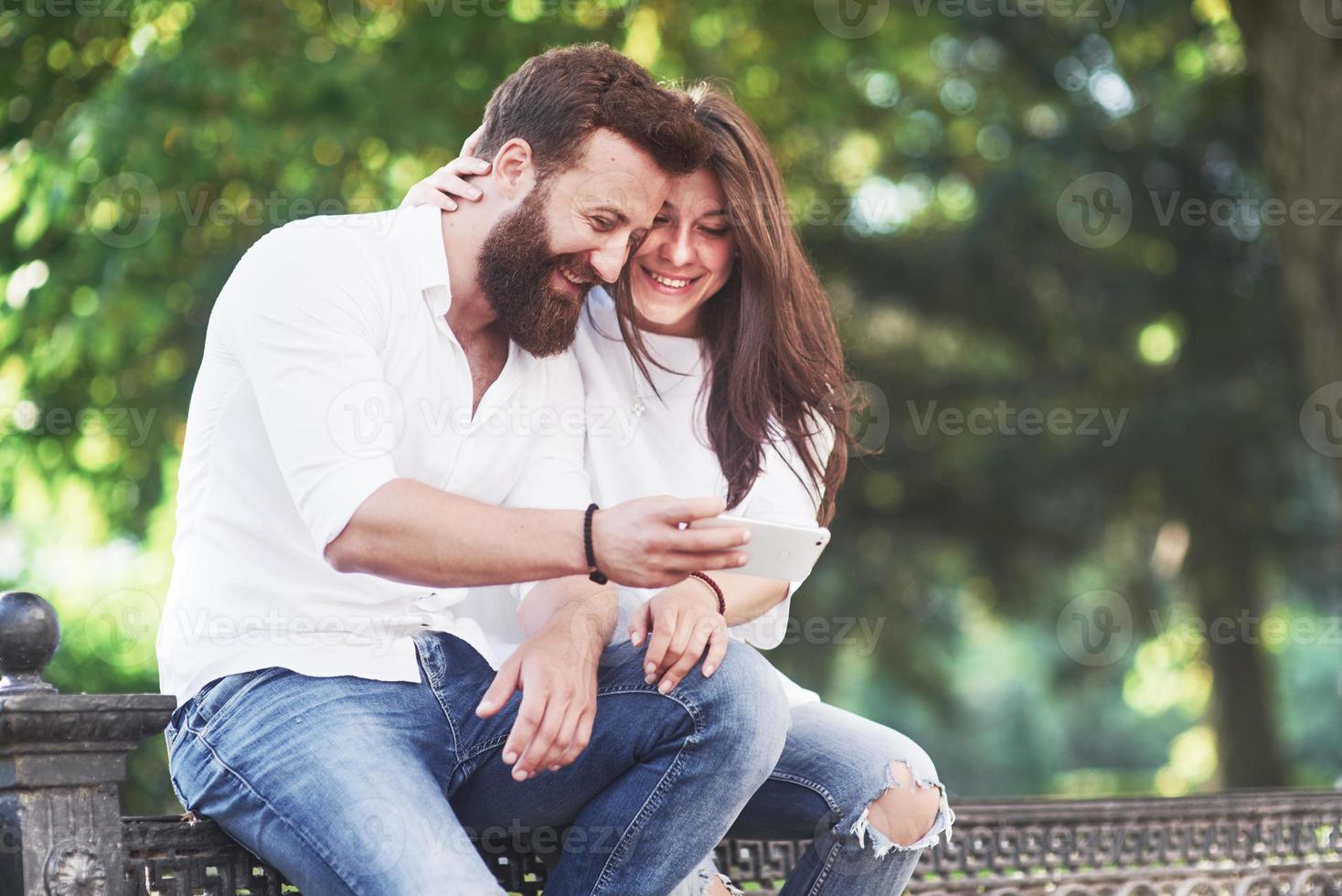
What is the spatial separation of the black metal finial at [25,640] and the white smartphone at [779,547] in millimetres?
1169

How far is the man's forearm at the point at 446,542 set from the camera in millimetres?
2424

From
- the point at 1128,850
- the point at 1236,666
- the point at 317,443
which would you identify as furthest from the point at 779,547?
the point at 1236,666

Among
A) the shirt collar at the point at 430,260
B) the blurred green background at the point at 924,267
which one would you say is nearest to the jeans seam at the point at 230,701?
the shirt collar at the point at 430,260

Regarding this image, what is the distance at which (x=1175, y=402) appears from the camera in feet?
36.6

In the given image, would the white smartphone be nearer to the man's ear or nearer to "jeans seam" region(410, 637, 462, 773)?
"jeans seam" region(410, 637, 462, 773)

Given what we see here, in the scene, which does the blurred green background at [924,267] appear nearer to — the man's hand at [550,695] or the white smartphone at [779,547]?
the man's hand at [550,695]

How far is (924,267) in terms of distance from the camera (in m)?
11.5

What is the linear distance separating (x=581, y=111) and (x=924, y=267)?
344 inches

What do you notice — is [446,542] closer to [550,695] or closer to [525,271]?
[550,695]

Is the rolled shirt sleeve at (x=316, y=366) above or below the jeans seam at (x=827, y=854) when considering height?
above

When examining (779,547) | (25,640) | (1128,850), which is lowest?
(1128,850)

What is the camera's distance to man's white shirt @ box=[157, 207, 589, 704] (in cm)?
255

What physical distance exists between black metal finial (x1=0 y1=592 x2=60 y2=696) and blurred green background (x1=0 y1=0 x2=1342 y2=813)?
4397mm

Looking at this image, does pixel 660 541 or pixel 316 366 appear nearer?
pixel 660 541
